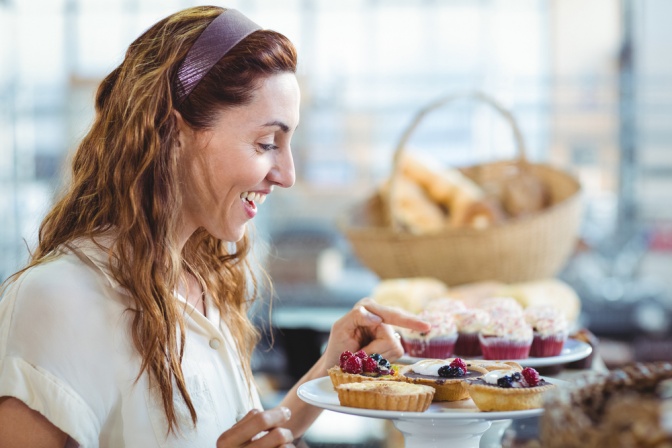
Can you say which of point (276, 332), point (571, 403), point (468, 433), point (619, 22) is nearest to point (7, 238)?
point (276, 332)

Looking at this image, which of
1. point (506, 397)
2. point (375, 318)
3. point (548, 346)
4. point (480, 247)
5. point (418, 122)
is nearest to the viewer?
point (506, 397)

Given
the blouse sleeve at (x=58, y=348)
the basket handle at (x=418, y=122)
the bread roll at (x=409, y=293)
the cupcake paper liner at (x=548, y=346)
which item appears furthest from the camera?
the basket handle at (x=418, y=122)

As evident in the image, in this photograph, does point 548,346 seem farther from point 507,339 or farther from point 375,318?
point 375,318

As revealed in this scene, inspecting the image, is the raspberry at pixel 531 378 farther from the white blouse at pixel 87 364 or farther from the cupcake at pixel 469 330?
the cupcake at pixel 469 330

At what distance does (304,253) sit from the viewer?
667 cm

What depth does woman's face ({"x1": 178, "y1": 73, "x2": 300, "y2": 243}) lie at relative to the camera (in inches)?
58.9

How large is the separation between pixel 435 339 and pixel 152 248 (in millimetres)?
729

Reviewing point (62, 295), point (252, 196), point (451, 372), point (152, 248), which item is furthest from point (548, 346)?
point (62, 295)

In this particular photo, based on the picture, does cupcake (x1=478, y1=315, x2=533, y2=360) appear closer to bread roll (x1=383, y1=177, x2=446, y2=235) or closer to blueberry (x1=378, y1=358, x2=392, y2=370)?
blueberry (x1=378, y1=358, x2=392, y2=370)

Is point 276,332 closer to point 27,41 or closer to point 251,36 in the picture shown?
point 251,36

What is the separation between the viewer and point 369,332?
1690 millimetres

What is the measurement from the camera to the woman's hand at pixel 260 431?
4.21ft

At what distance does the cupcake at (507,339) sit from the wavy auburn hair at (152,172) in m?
0.73

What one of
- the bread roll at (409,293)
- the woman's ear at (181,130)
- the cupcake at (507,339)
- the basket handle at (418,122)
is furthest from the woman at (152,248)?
the basket handle at (418,122)
